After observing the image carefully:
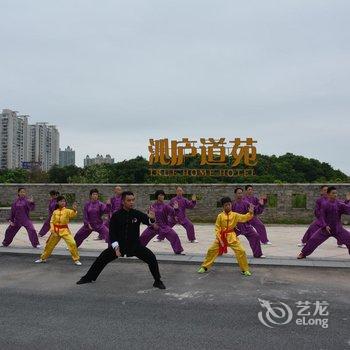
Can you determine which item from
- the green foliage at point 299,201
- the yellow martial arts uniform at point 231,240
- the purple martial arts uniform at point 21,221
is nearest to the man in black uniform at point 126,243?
the yellow martial arts uniform at point 231,240

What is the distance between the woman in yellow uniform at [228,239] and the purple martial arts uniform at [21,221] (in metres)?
5.14

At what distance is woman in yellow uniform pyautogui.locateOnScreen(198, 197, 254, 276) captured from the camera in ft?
27.7

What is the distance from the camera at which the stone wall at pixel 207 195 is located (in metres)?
18.5

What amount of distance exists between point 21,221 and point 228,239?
5992 mm

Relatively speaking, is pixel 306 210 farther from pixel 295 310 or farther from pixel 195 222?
pixel 295 310

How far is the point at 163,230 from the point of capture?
10547mm

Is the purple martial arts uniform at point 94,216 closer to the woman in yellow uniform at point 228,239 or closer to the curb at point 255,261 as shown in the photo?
the curb at point 255,261

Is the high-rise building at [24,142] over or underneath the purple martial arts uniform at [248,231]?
over

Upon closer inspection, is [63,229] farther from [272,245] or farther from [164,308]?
[272,245]

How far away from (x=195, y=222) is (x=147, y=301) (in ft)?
41.0

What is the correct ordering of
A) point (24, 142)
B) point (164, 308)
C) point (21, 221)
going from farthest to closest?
point (24, 142) → point (21, 221) → point (164, 308)

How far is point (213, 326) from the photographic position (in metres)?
5.42

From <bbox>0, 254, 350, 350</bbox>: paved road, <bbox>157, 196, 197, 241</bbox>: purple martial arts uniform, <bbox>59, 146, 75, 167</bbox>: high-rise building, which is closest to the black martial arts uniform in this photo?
<bbox>0, 254, 350, 350</bbox>: paved road

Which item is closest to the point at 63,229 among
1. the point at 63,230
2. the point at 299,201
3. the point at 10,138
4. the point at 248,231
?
the point at 63,230
